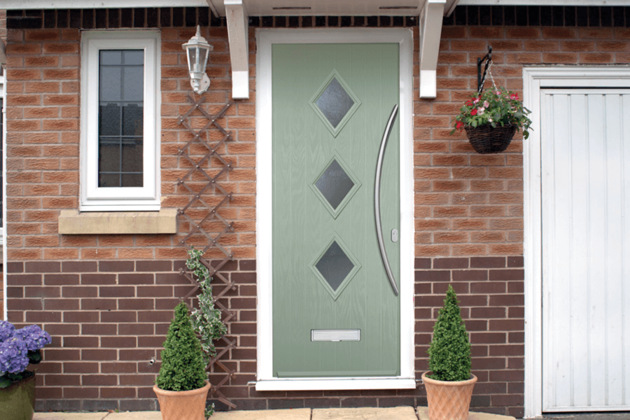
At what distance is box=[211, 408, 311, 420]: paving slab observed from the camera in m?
4.27

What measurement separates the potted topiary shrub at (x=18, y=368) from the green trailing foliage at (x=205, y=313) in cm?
109

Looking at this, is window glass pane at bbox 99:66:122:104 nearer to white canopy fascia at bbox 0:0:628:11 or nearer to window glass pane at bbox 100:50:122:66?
window glass pane at bbox 100:50:122:66

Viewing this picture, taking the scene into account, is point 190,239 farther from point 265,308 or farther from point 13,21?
point 13,21

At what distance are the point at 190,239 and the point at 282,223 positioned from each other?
0.71 metres

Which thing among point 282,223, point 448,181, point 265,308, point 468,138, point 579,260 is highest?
point 468,138

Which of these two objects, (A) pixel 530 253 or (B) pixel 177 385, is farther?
(A) pixel 530 253

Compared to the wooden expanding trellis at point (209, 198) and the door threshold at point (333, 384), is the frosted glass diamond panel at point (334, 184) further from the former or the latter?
the door threshold at point (333, 384)

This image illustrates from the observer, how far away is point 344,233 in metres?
4.51

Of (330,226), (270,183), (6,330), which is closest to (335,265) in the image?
(330,226)

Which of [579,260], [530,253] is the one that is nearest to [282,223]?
[530,253]

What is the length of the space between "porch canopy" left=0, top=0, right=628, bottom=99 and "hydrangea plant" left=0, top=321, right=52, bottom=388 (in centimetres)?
211

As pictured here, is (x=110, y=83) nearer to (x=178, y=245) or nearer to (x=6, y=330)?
(x=178, y=245)

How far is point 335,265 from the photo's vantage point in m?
4.51

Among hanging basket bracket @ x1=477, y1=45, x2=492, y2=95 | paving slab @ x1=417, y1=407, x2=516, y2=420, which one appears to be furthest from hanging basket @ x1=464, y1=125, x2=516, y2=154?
paving slab @ x1=417, y1=407, x2=516, y2=420
